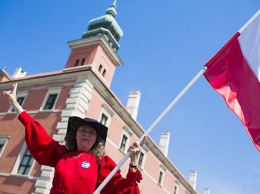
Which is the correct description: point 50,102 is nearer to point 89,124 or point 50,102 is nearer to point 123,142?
point 123,142

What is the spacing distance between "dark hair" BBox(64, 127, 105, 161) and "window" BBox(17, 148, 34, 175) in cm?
1231

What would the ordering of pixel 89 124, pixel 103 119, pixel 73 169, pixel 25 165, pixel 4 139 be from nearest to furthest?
pixel 73 169 < pixel 89 124 < pixel 25 165 < pixel 4 139 < pixel 103 119

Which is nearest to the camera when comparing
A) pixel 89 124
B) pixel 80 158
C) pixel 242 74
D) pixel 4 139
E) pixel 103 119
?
pixel 80 158

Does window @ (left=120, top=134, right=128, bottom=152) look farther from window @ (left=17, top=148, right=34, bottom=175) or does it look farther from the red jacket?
the red jacket

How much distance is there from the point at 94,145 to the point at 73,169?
16.5 inches

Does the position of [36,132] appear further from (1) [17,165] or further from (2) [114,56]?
(2) [114,56]

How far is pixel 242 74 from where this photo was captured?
457 cm

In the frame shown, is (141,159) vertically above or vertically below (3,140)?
above

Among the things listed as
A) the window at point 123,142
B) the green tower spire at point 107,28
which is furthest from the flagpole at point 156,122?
the green tower spire at point 107,28

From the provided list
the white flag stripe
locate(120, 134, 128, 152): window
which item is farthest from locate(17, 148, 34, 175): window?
the white flag stripe

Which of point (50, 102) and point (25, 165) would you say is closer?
point (25, 165)

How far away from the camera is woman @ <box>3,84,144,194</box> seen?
8.74 feet

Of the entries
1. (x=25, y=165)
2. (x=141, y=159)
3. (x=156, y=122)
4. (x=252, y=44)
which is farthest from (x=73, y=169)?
(x=141, y=159)

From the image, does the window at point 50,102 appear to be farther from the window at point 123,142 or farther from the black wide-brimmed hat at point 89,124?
the black wide-brimmed hat at point 89,124
